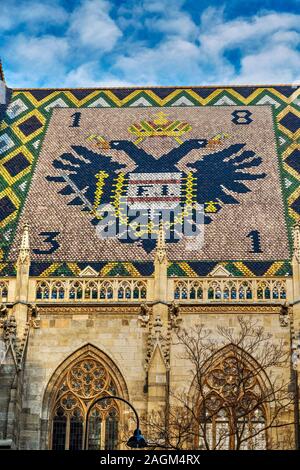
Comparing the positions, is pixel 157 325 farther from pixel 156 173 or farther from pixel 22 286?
pixel 156 173

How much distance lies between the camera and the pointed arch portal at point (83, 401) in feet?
73.1

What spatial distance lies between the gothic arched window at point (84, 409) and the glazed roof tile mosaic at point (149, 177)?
280 cm

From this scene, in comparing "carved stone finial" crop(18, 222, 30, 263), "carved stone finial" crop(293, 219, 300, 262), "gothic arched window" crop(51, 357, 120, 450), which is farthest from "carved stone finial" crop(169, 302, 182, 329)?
"carved stone finial" crop(18, 222, 30, 263)

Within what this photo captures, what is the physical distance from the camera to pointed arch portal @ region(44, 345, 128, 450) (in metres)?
22.3

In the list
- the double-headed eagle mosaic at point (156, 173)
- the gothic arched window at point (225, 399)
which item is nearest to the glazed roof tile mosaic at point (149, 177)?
the double-headed eagle mosaic at point (156, 173)

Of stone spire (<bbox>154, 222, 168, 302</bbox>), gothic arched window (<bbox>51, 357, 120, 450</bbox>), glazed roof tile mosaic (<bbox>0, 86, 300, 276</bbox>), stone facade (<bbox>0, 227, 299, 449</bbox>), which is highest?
glazed roof tile mosaic (<bbox>0, 86, 300, 276</bbox>)

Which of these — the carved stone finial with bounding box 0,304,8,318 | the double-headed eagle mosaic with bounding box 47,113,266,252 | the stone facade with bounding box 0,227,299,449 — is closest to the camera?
the stone facade with bounding box 0,227,299,449

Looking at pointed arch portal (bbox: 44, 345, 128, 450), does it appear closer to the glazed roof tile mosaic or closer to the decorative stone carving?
the glazed roof tile mosaic

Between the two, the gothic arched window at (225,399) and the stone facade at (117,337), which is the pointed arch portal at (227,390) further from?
the stone facade at (117,337)

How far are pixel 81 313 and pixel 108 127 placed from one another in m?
8.92

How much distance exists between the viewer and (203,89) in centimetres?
3291

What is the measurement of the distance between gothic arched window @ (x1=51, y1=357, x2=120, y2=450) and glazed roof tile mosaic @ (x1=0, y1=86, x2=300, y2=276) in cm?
280

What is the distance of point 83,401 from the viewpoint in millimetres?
22625
